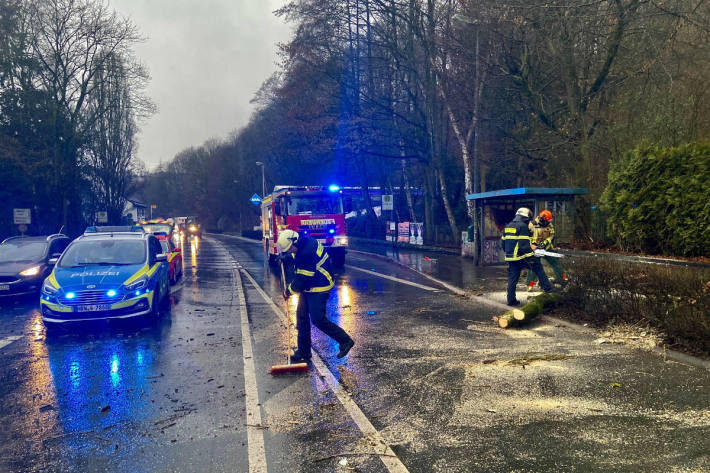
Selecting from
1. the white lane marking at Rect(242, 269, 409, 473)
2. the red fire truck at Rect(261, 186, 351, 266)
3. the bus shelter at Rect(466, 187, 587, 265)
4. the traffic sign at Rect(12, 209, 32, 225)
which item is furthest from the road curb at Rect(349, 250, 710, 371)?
the traffic sign at Rect(12, 209, 32, 225)

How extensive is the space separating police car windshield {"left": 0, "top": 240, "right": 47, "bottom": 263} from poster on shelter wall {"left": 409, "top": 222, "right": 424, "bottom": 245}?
66.8 feet

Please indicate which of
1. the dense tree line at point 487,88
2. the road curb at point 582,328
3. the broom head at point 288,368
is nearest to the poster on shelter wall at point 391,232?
the dense tree line at point 487,88

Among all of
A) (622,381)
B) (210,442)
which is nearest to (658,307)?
(622,381)

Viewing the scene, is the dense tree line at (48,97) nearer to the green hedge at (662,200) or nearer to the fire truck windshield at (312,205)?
the fire truck windshield at (312,205)

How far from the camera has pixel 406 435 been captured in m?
4.66

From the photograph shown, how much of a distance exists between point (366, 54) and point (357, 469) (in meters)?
28.3

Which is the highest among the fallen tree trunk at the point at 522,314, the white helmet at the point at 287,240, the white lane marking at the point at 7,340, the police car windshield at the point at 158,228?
the police car windshield at the point at 158,228

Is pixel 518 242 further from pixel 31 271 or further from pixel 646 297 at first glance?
pixel 31 271

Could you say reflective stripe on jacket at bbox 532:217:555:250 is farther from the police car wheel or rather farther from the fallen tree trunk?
the police car wheel

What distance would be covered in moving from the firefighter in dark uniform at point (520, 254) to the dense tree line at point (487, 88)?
4425 millimetres

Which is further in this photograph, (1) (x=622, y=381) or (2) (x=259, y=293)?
(2) (x=259, y=293)

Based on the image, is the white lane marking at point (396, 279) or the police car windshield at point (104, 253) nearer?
the police car windshield at point (104, 253)

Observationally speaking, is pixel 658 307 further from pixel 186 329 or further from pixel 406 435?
pixel 186 329

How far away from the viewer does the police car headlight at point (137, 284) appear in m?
9.32
